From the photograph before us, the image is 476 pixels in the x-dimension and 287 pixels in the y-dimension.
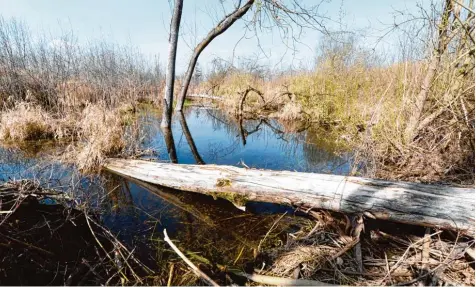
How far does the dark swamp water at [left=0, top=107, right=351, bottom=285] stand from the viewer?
2494 mm

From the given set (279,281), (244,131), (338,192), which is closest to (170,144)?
(244,131)

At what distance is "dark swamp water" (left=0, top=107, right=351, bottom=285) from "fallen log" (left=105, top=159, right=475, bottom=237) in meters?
0.25

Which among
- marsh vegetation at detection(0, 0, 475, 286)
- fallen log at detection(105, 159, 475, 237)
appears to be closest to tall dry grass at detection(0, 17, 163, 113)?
marsh vegetation at detection(0, 0, 475, 286)

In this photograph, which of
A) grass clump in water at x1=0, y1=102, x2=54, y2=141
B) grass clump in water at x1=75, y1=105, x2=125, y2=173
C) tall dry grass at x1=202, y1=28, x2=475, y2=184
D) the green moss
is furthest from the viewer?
grass clump in water at x1=0, y1=102, x2=54, y2=141

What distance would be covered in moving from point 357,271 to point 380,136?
138 inches

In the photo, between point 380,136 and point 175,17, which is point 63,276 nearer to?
point 380,136

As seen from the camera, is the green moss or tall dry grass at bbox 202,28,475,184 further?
tall dry grass at bbox 202,28,475,184

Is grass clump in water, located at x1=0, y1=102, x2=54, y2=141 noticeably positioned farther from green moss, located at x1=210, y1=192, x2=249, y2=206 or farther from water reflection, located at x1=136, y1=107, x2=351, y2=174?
green moss, located at x1=210, y1=192, x2=249, y2=206

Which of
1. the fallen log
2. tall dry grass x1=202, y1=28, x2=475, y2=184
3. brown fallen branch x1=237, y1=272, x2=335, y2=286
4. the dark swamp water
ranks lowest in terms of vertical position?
the dark swamp water

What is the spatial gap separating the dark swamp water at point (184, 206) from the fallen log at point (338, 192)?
0.81 feet

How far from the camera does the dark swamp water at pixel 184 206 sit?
2494 mm

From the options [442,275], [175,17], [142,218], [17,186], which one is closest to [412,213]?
[442,275]

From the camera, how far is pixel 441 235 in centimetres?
221

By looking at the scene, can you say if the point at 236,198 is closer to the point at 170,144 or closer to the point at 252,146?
the point at 252,146
